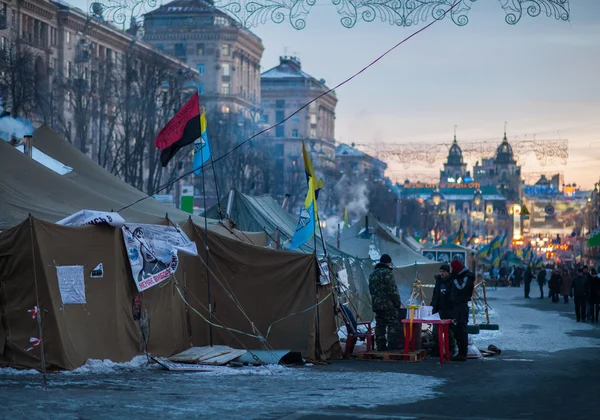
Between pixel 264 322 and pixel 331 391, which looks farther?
pixel 264 322

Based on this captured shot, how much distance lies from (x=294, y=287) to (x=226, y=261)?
1193 millimetres

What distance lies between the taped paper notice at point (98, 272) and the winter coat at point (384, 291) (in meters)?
4.97

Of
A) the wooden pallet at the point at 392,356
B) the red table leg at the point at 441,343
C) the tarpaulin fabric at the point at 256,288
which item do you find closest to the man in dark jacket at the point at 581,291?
the wooden pallet at the point at 392,356

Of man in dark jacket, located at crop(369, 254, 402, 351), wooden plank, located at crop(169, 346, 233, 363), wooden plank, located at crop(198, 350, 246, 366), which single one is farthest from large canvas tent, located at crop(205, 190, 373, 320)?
wooden plank, located at crop(198, 350, 246, 366)

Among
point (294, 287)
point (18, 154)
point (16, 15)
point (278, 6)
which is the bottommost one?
point (294, 287)

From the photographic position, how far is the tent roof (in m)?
42.8

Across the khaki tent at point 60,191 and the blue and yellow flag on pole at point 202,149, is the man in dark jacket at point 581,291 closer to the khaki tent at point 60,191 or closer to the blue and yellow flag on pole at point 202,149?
the khaki tent at point 60,191

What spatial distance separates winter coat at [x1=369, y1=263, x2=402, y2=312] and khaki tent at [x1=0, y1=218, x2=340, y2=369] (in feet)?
2.58

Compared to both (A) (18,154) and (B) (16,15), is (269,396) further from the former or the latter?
(B) (16,15)

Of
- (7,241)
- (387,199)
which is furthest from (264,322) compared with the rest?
(387,199)

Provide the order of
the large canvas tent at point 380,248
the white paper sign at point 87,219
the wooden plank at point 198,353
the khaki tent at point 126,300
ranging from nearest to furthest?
1. the khaki tent at point 126,300
2. the white paper sign at point 87,219
3. the wooden plank at point 198,353
4. the large canvas tent at point 380,248

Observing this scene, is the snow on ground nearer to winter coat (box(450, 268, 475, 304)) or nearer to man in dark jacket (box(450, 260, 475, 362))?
man in dark jacket (box(450, 260, 475, 362))

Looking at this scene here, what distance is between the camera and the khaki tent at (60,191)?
17.4 m

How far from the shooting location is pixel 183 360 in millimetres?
17672
